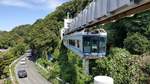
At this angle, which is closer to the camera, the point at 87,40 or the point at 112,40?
the point at 87,40

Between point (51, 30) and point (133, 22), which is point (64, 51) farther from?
point (133, 22)

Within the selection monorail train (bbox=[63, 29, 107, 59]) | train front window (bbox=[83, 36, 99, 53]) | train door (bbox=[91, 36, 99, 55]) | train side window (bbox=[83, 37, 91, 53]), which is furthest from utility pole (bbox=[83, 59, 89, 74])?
train side window (bbox=[83, 37, 91, 53])

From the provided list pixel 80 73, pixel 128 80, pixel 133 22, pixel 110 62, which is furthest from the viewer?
pixel 133 22

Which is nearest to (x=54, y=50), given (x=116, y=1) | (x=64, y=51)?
(x=64, y=51)

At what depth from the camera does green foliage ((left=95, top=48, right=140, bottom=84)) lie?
23.1 meters

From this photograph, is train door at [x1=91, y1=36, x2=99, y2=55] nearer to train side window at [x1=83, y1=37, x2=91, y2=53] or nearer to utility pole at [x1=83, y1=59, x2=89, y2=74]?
train side window at [x1=83, y1=37, x2=91, y2=53]

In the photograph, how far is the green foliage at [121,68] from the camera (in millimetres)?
23116

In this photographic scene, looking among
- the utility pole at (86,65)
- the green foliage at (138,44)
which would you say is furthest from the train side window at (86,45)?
the green foliage at (138,44)

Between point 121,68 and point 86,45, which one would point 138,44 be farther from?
point 86,45

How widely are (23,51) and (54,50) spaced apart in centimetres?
3595

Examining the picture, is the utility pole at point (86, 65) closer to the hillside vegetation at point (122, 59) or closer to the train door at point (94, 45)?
the hillside vegetation at point (122, 59)

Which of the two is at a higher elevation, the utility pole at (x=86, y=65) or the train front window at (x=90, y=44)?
the train front window at (x=90, y=44)

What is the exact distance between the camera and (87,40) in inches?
979

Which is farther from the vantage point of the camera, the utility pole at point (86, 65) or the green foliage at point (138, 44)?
the green foliage at point (138, 44)
